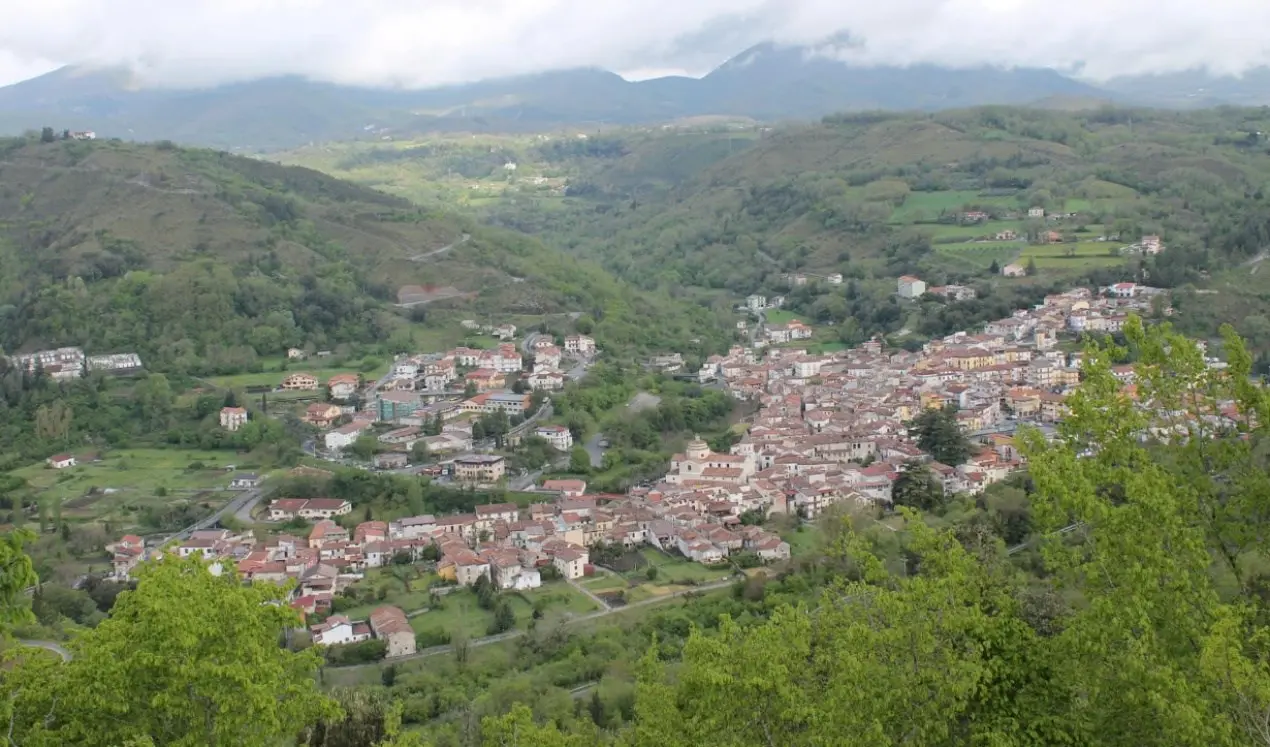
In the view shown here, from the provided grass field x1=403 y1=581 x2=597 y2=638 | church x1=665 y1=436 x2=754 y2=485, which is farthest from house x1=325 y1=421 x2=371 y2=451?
grass field x1=403 y1=581 x2=597 y2=638

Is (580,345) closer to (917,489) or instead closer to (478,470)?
(478,470)

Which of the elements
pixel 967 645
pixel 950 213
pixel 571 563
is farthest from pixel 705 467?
pixel 950 213

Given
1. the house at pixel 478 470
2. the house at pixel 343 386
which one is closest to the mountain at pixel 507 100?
the house at pixel 343 386

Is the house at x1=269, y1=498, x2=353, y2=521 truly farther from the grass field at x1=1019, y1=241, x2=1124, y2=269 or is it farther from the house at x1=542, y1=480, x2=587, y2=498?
the grass field at x1=1019, y1=241, x2=1124, y2=269

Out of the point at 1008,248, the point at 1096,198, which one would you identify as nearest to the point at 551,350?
the point at 1008,248

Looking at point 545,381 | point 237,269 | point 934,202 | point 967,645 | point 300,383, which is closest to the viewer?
point 967,645

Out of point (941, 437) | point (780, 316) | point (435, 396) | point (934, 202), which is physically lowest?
point (780, 316)
